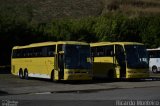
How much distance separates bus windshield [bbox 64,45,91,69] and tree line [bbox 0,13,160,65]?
2128 centimetres

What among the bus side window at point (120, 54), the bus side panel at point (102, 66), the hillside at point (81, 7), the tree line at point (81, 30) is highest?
the hillside at point (81, 7)

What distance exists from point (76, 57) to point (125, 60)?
400cm

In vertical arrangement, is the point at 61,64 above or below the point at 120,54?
below

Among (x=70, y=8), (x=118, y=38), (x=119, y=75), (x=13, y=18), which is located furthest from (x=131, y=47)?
(x=70, y=8)

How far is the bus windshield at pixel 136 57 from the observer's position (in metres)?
33.6

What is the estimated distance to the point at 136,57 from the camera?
3381 cm

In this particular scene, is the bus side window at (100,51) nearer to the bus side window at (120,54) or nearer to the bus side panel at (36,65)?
the bus side window at (120,54)

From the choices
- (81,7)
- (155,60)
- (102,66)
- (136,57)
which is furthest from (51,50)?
(81,7)

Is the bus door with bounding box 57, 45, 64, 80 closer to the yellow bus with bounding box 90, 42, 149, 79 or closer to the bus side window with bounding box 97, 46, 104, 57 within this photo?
the yellow bus with bounding box 90, 42, 149, 79

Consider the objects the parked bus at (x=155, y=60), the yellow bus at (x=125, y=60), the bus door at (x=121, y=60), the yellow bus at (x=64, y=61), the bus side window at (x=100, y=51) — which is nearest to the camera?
the yellow bus at (x=64, y=61)

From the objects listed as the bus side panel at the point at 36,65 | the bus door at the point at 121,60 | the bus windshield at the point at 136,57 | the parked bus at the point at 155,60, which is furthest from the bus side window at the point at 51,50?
the parked bus at the point at 155,60

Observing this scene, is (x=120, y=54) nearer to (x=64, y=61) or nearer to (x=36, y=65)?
(x=64, y=61)

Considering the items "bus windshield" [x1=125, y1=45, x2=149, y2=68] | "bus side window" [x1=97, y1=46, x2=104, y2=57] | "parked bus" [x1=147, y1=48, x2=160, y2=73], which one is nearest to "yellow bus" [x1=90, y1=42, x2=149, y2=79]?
"bus windshield" [x1=125, y1=45, x2=149, y2=68]

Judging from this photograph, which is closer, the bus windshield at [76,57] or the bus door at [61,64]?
the bus windshield at [76,57]
